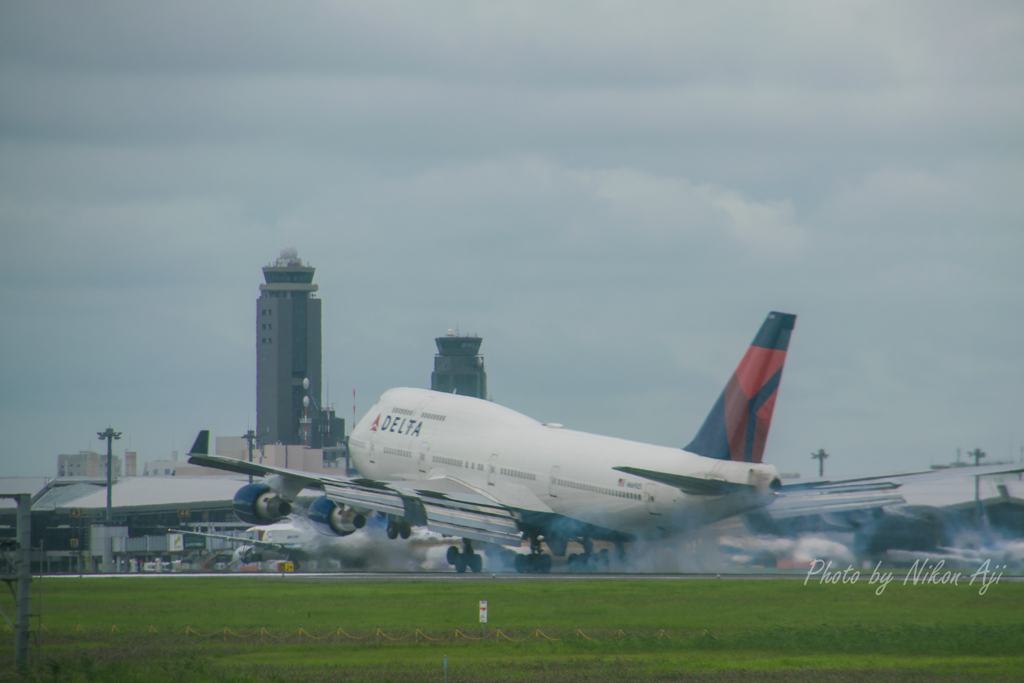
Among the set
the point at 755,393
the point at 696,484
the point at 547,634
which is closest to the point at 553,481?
the point at 696,484

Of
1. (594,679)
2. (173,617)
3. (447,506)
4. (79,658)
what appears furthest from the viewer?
(447,506)

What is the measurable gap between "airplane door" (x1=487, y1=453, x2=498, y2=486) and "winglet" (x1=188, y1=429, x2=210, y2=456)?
518 inches

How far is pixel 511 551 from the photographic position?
5944cm

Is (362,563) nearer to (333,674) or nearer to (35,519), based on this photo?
(333,674)

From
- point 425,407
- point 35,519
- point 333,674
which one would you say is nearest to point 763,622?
point 333,674

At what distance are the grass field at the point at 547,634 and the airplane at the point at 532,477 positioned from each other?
16.4ft

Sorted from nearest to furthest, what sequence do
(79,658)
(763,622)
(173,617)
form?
(79,658)
(763,622)
(173,617)

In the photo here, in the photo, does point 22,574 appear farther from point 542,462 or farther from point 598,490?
point 542,462

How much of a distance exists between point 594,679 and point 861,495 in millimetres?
23976

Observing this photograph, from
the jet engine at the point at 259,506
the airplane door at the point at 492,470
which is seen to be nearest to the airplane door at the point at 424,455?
the airplane door at the point at 492,470

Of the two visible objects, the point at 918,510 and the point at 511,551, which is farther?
the point at 511,551

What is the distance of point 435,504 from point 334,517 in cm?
677

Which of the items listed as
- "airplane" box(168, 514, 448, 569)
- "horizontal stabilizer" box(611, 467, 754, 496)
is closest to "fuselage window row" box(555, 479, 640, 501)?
"horizontal stabilizer" box(611, 467, 754, 496)

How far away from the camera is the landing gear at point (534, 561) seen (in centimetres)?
5709
